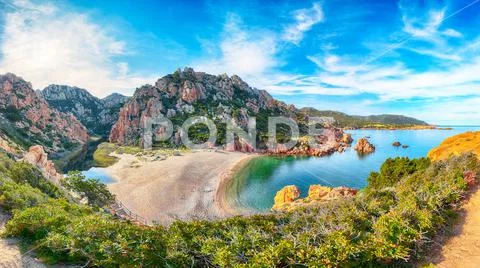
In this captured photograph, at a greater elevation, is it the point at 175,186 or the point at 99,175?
the point at 175,186

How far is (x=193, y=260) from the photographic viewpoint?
10398mm

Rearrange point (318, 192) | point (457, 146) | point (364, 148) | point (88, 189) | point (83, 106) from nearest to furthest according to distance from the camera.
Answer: point (457, 146) < point (88, 189) < point (318, 192) < point (364, 148) < point (83, 106)

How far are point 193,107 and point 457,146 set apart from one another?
322 ft

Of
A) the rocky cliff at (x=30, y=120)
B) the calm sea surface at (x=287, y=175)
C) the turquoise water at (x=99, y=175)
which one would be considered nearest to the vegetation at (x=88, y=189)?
the calm sea surface at (x=287, y=175)

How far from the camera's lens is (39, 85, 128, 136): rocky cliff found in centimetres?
15350

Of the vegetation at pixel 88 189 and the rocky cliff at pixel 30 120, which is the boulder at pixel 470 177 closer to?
the vegetation at pixel 88 189

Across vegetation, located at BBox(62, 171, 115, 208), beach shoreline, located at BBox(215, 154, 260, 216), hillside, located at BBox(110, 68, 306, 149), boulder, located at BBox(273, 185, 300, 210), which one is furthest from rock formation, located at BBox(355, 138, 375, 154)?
vegetation, located at BBox(62, 171, 115, 208)

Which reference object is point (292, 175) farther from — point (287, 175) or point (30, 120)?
point (30, 120)

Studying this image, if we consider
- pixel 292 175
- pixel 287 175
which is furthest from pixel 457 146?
pixel 287 175

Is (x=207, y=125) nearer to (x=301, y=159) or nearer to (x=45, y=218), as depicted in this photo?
(x=301, y=159)

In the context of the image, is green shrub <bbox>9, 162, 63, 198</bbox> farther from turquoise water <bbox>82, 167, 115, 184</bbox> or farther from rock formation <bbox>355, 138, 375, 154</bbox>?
rock formation <bbox>355, 138, 375, 154</bbox>

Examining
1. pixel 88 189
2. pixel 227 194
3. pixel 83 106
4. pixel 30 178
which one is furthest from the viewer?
pixel 83 106

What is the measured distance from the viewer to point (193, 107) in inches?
4515

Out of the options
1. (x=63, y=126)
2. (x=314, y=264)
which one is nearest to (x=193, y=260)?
(x=314, y=264)
